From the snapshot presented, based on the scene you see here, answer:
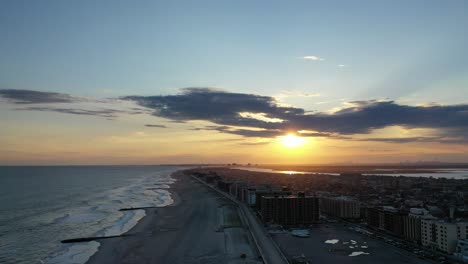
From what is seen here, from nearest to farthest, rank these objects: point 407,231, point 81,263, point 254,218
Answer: point 81,263, point 407,231, point 254,218

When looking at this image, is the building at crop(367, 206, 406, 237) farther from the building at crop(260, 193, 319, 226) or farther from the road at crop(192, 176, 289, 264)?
the road at crop(192, 176, 289, 264)

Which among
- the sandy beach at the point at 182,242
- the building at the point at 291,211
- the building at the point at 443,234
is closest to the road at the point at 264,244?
the sandy beach at the point at 182,242

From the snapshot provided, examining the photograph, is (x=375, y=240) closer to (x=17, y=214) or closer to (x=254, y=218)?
(x=254, y=218)

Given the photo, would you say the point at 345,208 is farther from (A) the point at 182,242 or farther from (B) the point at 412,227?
(A) the point at 182,242

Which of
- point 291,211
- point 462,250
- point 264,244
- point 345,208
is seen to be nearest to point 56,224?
point 264,244

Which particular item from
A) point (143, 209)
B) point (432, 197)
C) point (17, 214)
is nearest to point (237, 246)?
point (143, 209)

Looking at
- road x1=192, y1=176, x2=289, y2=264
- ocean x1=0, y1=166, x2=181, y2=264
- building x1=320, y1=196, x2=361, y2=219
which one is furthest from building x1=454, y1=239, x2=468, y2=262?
ocean x1=0, y1=166, x2=181, y2=264
